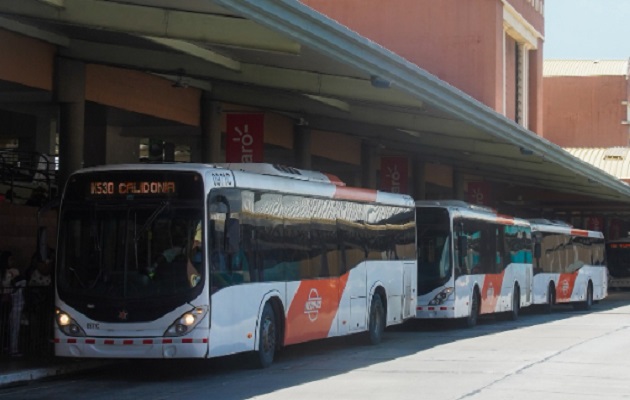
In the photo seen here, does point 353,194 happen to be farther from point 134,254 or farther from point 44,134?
point 44,134

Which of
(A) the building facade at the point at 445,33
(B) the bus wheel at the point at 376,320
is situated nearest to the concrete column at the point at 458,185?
(A) the building facade at the point at 445,33

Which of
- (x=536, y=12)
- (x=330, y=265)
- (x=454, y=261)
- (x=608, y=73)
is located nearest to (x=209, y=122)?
Result: (x=454, y=261)

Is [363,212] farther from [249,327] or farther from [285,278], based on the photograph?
[249,327]

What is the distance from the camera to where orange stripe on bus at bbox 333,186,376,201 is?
23.1m

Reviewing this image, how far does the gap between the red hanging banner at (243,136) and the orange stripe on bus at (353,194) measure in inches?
168

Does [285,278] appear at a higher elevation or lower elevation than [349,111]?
lower

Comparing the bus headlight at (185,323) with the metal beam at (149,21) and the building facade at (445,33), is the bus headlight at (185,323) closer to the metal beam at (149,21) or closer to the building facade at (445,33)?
the metal beam at (149,21)

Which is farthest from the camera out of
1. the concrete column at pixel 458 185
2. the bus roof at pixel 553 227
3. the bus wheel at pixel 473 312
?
the concrete column at pixel 458 185

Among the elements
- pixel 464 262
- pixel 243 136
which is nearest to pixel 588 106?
pixel 464 262

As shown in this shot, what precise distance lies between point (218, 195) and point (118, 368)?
159 inches

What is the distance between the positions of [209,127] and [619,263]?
1894 inches

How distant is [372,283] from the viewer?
81.7 ft

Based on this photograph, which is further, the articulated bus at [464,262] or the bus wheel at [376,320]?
the articulated bus at [464,262]

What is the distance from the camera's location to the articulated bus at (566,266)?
41062 millimetres
